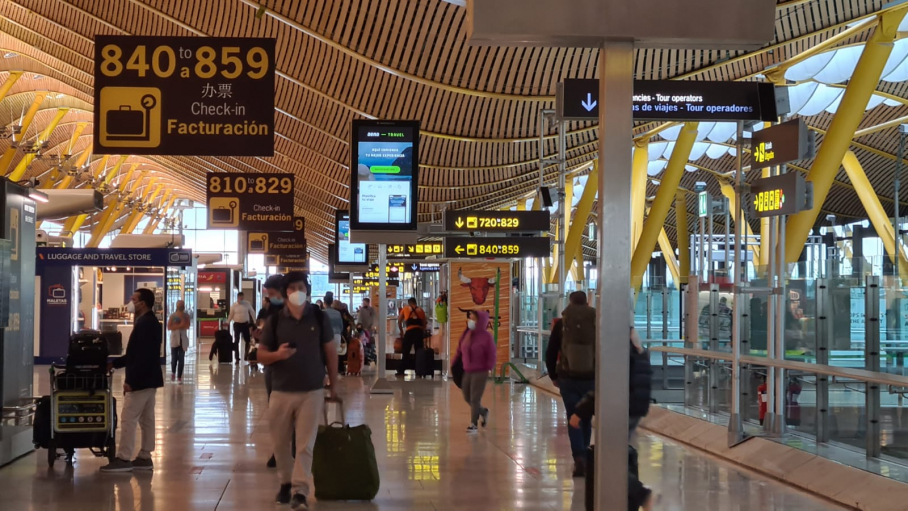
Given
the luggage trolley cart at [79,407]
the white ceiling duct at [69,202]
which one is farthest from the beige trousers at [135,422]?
the white ceiling duct at [69,202]

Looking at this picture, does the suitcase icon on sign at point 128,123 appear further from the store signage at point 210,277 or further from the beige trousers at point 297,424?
the store signage at point 210,277

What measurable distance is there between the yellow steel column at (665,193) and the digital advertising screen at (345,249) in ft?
29.2

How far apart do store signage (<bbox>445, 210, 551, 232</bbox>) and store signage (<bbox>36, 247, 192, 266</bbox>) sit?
8.29 m

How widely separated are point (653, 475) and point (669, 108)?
325cm

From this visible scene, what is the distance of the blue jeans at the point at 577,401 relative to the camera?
9227 mm

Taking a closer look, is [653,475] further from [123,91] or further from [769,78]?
[769,78]

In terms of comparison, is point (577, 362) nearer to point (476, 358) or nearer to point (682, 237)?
point (476, 358)

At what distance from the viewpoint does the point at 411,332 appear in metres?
22.6

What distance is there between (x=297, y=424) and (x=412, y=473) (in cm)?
204

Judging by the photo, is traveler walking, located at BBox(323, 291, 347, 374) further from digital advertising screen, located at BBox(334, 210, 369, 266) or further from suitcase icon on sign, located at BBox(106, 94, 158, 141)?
digital advertising screen, located at BBox(334, 210, 369, 266)

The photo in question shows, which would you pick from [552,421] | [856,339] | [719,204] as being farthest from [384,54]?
[856,339]

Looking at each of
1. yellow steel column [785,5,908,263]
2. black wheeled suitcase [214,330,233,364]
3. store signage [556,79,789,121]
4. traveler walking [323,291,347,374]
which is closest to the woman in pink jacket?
traveler walking [323,291,347,374]

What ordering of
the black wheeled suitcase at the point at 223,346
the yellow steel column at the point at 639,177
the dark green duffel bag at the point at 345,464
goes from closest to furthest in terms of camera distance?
the dark green duffel bag at the point at 345,464 < the black wheeled suitcase at the point at 223,346 < the yellow steel column at the point at 639,177

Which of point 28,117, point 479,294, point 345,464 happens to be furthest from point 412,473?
point 28,117
